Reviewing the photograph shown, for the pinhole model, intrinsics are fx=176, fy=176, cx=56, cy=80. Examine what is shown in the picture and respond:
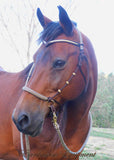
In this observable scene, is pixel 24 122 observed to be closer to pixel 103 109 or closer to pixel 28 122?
pixel 28 122

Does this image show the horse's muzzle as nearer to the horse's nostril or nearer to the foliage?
the horse's nostril

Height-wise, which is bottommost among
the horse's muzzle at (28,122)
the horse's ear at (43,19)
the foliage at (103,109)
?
the foliage at (103,109)

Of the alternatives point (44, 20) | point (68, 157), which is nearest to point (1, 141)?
point (68, 157)

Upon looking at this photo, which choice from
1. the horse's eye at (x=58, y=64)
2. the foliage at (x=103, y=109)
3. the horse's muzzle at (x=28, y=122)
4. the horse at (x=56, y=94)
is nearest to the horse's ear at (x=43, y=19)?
the horse at (x=56, y=94)

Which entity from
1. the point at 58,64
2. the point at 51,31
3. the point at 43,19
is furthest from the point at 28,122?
the point at 43,19

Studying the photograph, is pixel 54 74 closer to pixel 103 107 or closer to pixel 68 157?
pixel 68 157

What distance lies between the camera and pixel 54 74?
1.91 metres

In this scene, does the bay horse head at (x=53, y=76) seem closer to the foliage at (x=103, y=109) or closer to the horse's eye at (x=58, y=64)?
the horse's eye at (x=58, y=64)

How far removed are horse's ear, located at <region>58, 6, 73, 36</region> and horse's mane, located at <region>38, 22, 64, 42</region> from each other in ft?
0.21

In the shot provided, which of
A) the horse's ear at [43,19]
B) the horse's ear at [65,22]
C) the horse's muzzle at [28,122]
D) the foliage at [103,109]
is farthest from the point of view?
the foliage at [103,109]

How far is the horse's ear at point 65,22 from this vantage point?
2014 millimetres

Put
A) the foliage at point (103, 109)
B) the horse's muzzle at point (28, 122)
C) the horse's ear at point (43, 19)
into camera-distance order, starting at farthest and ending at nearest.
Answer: the foliage at point (103, 109)
the horse's ear at point (43, 19)
the horse's muzzle at point (28, 122)

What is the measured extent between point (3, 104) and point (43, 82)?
1.27 m

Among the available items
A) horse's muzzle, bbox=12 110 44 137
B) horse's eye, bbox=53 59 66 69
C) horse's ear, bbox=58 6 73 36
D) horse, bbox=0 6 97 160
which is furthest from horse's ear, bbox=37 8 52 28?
horse's muzzle, bbox=12 110 44 137
